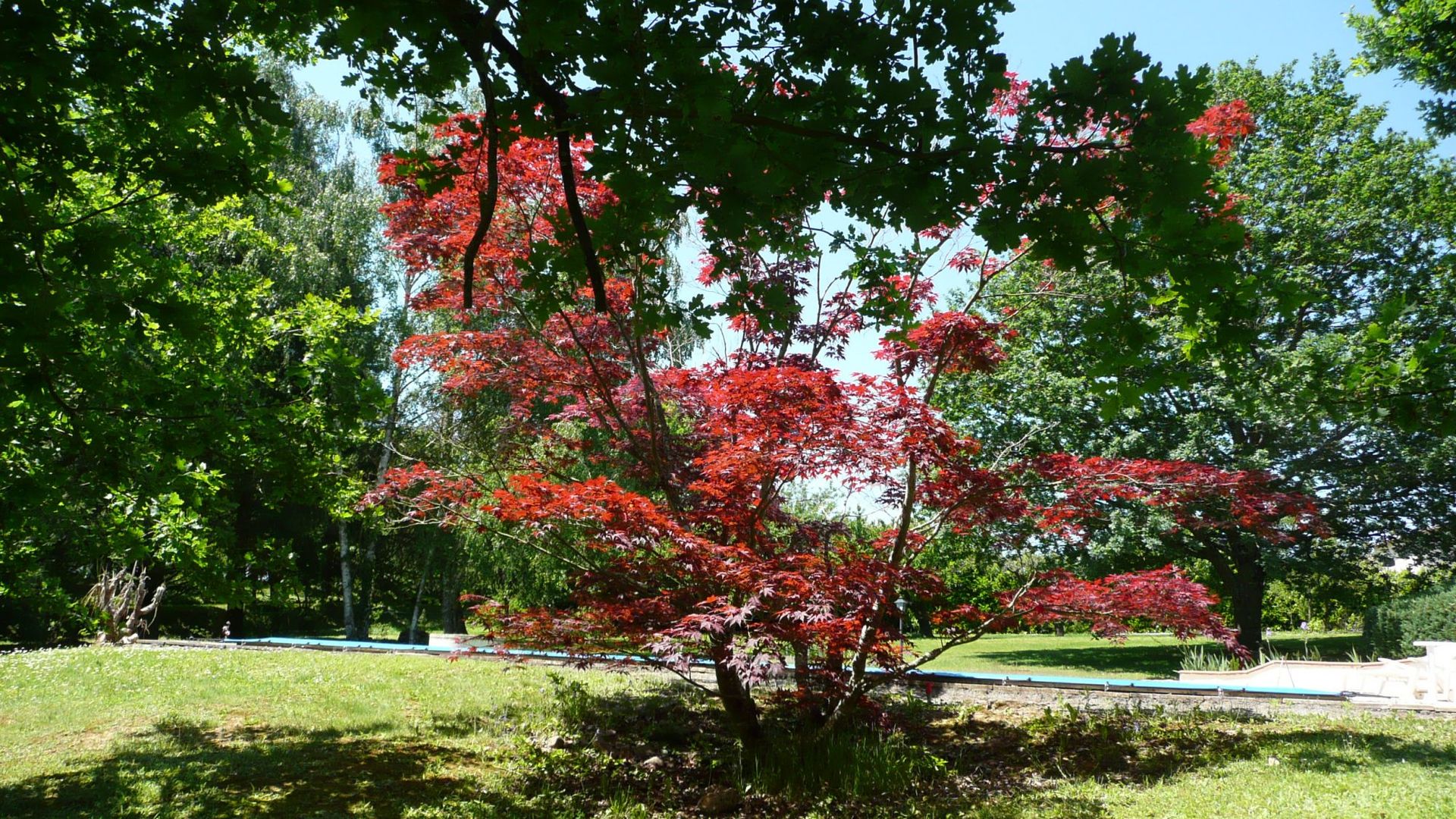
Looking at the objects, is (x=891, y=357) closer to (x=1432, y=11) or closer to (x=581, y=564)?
(x=581, y=564)

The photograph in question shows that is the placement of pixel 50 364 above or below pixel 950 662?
above

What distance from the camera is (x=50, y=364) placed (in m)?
3.86

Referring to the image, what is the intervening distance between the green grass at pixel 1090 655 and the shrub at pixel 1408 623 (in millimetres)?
988

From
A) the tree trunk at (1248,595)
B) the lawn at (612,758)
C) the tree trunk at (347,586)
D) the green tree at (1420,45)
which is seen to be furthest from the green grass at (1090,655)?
the tree trunk at (347,586)

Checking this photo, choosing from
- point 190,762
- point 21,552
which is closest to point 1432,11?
point 190,762

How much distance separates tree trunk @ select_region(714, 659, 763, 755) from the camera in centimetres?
659

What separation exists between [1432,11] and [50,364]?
10.6 m

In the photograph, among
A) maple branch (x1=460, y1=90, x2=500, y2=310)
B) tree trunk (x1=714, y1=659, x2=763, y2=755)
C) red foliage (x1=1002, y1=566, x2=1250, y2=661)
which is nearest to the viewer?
maple branch (x1=460, y1=90, x2=500, y2=310)

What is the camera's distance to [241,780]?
17.6 feet

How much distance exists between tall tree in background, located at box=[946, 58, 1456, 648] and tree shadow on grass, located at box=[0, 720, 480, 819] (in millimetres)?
10586

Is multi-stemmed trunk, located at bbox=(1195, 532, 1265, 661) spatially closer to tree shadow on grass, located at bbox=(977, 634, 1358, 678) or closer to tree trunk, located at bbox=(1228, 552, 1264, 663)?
tree trunk, located at bbox=(1228, 552, 1264, 663)

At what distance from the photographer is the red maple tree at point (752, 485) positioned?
19.2 feet

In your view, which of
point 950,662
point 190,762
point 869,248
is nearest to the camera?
point 869,248

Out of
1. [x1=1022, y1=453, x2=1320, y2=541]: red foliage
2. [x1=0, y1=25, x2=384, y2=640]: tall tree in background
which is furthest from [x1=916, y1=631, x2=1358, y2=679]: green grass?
[x1=0, y1=25, x2=384, y2=640]: tall tree in background
